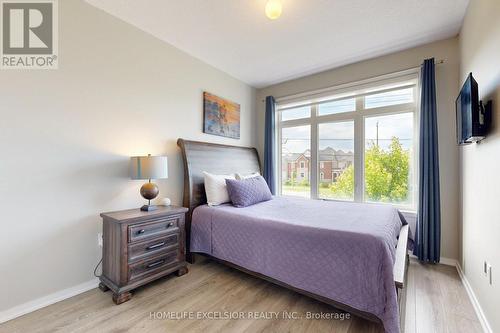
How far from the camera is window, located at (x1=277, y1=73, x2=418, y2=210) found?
2967 millimetres

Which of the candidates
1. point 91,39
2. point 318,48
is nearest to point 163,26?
point 91,39

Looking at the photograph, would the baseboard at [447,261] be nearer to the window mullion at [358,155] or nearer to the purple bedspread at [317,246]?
the purple bedspread at [317,246]

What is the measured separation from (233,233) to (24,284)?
174 cm

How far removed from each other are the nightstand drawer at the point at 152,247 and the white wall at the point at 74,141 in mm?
503

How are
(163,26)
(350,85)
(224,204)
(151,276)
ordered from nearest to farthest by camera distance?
(151,276)
(163,26)
(224,204)
(350,85)

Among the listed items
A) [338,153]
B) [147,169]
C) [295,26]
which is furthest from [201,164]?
[338,153]

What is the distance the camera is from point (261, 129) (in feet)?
14.1

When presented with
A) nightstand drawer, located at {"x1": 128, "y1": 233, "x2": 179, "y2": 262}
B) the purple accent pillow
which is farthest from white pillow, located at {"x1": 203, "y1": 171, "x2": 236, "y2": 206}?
nightstand drawer, located at {"x1": 128, "y1": 233, "x2": 179, "y2": 262}

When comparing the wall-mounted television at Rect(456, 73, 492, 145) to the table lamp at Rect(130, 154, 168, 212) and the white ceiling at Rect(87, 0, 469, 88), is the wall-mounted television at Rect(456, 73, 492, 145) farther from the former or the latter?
the table lamp at Rect(130, 154, 168, 212)

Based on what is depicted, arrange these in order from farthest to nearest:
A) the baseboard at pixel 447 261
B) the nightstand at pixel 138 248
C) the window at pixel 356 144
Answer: the window at pixel 356 144
the baseboard at pixel 447 261
the nightstand at pixel 138 248

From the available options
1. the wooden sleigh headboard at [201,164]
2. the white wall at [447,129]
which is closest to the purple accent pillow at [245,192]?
the wooden sleigh headboard at [201,164]

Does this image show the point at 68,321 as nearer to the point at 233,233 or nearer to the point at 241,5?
the point at 233,233

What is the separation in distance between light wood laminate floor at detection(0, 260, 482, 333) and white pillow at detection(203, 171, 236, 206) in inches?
34.6

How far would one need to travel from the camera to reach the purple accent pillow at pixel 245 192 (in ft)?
8.96
